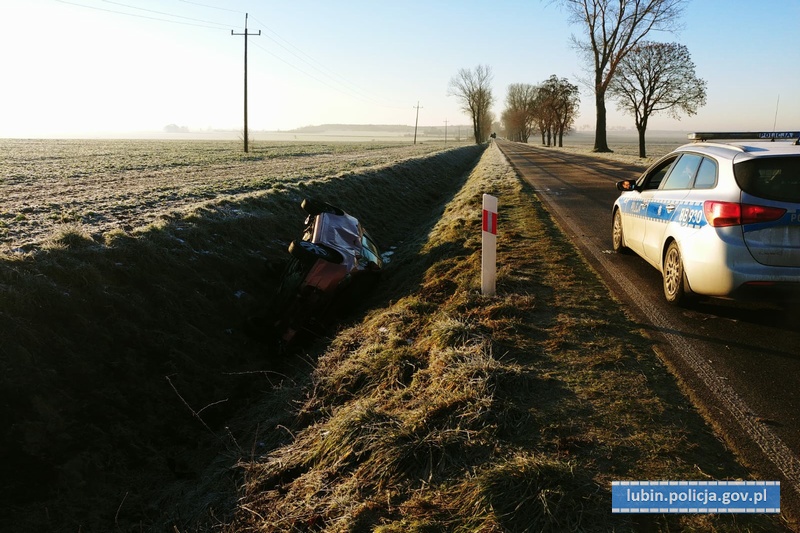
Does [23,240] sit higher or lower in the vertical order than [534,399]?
higher

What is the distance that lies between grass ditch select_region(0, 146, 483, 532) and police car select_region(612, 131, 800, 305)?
178 inches

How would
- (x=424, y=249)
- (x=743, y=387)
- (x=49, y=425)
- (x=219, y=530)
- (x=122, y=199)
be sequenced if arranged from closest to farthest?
(x=219, y=530)
(x=743, y=387)
(x=49, y=425)
(x=424, y=249)
(x=122, y=199)

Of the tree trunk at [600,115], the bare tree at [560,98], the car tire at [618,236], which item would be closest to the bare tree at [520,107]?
the bare tree at [560,98]

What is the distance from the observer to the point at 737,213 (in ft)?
14.3

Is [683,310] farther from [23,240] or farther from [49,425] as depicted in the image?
[23,240]

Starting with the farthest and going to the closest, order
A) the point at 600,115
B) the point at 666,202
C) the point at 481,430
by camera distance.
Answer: the point at 600,115, the point at 666,202, the point at 481,430

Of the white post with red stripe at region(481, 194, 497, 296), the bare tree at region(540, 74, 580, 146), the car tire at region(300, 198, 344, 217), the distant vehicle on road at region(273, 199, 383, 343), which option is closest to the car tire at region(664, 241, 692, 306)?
the white post with red stripe at region(481, 194, 497, 296)

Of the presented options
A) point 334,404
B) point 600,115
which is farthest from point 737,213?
point 600,115

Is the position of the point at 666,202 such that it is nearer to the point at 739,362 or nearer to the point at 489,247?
the point at 489,247

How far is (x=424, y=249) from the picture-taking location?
9.58 meters

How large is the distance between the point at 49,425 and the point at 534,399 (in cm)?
427

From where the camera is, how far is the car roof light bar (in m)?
5.25

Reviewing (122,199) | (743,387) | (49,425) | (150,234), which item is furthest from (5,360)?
(122,199)

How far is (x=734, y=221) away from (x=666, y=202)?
4.28ft
